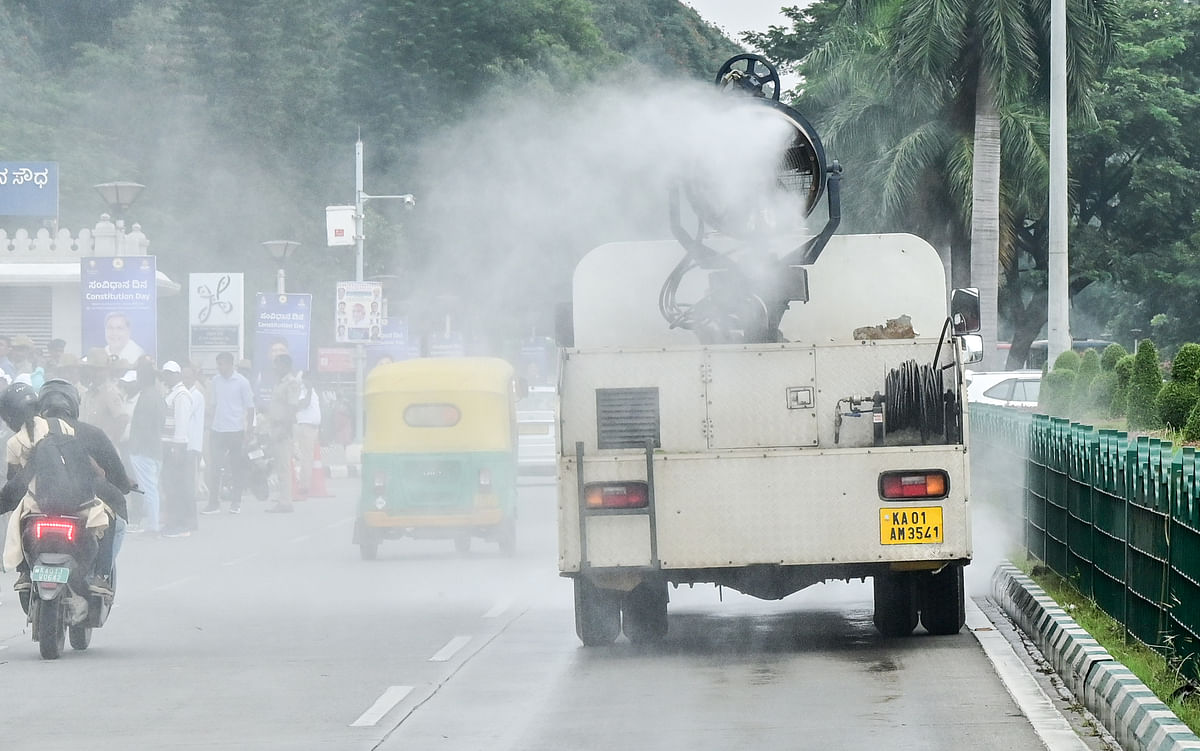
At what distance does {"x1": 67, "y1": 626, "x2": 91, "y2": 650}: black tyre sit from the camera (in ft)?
40.1

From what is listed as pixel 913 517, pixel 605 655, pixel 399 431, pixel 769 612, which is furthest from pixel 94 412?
pixel 913 517

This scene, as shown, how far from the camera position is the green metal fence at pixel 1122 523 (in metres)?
8.82

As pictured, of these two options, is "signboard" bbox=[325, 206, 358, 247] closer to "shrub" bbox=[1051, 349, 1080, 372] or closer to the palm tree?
the palm tree

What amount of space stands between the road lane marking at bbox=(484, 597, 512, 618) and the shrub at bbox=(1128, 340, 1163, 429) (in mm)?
9849

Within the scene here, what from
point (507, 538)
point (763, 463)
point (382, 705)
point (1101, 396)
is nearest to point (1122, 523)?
point (763, 463)

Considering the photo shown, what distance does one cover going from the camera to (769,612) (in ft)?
47.2

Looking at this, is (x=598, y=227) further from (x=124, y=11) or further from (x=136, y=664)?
(x=124, y=11)

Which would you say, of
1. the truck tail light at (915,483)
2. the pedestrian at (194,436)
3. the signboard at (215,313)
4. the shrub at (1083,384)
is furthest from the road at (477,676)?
the signboard at (215,313)

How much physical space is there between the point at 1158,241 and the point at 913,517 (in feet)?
171

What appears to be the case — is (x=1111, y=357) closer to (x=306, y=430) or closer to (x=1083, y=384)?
(x=1083, y=384)

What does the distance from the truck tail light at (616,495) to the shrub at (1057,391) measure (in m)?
16.7

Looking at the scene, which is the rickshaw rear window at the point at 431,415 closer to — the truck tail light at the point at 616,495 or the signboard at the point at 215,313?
the truck tail light at the point at 616,495

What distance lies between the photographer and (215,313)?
34156 mm

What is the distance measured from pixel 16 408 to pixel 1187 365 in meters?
14.0
